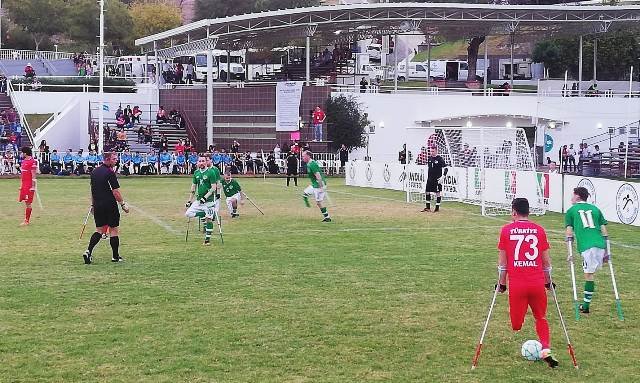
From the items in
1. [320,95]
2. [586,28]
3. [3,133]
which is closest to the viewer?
[3,133]

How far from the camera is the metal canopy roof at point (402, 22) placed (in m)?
52.3

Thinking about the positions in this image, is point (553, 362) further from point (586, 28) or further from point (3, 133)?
point (586, 28)

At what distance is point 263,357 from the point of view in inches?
387

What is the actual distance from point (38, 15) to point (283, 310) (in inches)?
3162

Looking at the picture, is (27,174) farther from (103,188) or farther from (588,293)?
(588,293)

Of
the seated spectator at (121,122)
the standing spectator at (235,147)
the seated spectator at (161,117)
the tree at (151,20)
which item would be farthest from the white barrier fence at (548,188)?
the tree at (151,20)

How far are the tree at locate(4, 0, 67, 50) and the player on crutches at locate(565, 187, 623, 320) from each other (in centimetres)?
8064

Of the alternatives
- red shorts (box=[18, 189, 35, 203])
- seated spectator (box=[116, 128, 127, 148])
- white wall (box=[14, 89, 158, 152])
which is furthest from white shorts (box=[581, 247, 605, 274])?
white wall (box=[14, 89, 158, 152])

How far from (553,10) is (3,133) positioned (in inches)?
1248

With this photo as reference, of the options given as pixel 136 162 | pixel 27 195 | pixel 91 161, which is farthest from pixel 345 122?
pixel 27 195

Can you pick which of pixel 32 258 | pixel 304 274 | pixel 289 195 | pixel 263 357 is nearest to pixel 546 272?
pixel 263 357

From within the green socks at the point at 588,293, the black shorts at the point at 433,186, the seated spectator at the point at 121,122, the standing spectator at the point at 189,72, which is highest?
the standing spectator at the point at 189,72

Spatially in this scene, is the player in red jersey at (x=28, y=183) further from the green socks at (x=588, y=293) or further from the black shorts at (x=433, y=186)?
the green socks at (x=588, y=293)

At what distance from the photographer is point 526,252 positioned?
942cm
